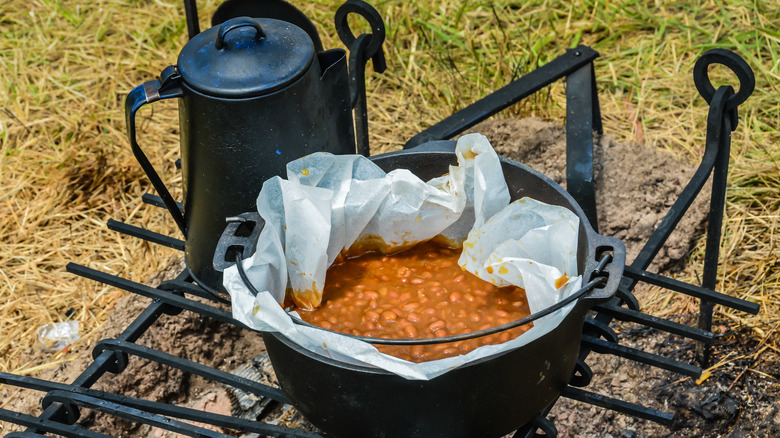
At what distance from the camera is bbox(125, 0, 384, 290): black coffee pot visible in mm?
1489

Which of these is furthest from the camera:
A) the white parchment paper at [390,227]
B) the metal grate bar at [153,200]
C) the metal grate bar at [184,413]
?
the metal grate bar at [153,200]

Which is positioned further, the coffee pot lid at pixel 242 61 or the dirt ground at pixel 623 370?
the dirt ground at pixel 623 370

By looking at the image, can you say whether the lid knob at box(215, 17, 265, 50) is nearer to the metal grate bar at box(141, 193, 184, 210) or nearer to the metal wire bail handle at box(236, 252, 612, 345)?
the metal wire bail handle at box(236, 252, 612, 345)

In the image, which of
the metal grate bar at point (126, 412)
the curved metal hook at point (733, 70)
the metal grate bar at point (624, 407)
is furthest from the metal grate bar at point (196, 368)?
the curved metal hook at point (733, 70)

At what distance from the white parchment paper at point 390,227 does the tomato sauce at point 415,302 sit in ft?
0.10

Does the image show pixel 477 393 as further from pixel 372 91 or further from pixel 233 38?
pixel 372 91

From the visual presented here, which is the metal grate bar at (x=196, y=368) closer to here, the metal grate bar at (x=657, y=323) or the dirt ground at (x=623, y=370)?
the dirt ground at (x=623, y=370)

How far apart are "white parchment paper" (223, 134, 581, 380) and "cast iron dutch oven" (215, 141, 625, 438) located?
4 cm

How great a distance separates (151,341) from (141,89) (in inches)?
28.6

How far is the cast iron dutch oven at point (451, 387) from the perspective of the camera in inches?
47.3

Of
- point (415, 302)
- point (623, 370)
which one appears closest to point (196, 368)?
point (415, 302)

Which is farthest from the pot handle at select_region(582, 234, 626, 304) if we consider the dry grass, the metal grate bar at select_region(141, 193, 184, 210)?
the metal grate bar at select_region(141, 193, 184, 210)

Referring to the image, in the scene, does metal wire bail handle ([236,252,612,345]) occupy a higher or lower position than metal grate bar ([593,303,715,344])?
higher

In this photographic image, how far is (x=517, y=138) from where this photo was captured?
2455 millimetres
